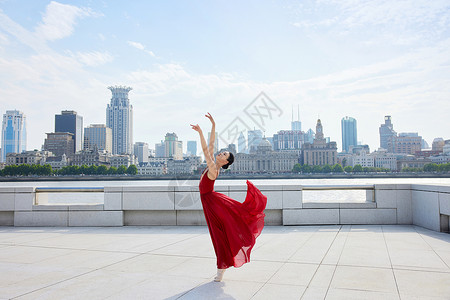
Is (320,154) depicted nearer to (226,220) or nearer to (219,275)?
(226,220)

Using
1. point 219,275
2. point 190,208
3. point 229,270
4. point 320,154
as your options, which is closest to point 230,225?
point 219,275

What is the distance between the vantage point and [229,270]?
5406mm

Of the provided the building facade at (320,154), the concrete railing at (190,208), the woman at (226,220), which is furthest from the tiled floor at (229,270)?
the building facade at (320,154)

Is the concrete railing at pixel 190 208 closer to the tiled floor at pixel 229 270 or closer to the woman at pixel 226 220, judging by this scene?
the tiled floor at pixel 229 270

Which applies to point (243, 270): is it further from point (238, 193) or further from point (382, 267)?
point (238, 193)

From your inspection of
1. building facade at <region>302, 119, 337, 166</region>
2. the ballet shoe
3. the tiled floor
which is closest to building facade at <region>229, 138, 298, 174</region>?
building facade at <region>302, 119, 337, 166</region>

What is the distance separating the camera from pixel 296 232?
8516 mm

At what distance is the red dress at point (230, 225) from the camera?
4.82 metres

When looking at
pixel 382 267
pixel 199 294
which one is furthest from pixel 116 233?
pixel 382 267

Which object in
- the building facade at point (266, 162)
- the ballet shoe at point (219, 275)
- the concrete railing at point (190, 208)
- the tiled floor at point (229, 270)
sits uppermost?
the building facade at point (266, 162)

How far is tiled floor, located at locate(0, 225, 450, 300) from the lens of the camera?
4.31 metres

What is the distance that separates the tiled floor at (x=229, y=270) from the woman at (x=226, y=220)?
0.33 metres

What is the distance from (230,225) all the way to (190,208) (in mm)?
4793

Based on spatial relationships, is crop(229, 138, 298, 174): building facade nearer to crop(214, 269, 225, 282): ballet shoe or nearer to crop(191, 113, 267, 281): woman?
crop(191, 113, 267, 281): woman
